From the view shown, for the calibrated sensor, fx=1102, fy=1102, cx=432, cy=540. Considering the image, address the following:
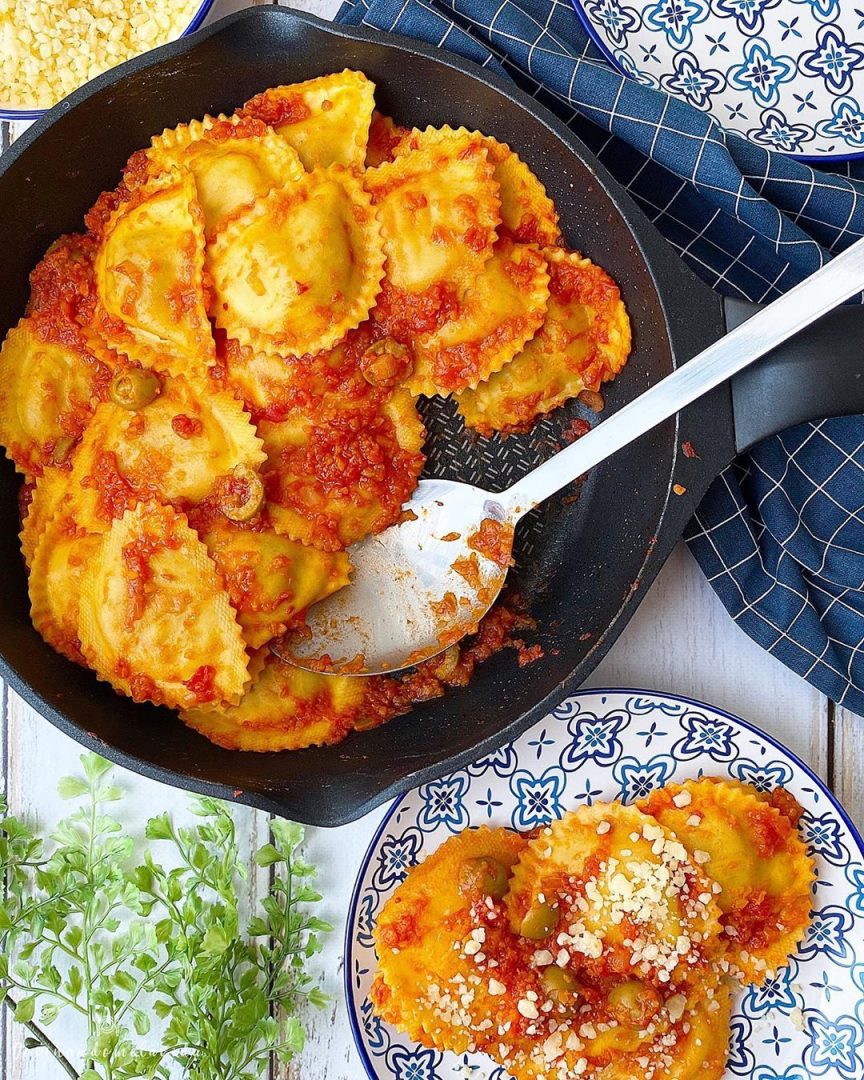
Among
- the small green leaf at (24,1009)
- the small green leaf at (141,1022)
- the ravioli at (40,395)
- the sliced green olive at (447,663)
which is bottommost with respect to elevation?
the small green leaf at (141,1022)

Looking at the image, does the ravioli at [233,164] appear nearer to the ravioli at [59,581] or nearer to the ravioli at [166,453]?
the ravioli at [166,453]

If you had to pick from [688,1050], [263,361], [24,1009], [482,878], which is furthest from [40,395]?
[688,1050]

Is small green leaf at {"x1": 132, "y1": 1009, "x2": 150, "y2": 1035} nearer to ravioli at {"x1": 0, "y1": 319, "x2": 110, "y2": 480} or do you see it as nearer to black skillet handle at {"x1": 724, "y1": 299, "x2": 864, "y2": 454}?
ravioli at {"x1": 0, "y1": 319, "x2": 110, "y2": 480}

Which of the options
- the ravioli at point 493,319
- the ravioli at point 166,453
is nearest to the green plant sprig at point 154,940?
the ravioli at point 166,453

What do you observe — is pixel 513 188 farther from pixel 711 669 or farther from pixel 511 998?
pixel 511 998

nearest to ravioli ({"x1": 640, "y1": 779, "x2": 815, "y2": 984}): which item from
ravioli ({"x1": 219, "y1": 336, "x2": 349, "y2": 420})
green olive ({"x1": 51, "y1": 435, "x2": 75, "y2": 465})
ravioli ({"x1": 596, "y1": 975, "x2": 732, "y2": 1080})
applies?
ravioli ({"x1": 596, "y1": 975, "x2": 732, "y2": 1080})

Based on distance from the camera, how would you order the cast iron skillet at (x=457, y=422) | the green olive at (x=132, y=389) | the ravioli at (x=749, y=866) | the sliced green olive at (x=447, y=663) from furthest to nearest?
the sliced green olive at (x=447, y=663) → the ravioli at (x=749, y=866) → the green olive at (x=132, y=389) → the cast iron skillet at (x=457, y=422)
